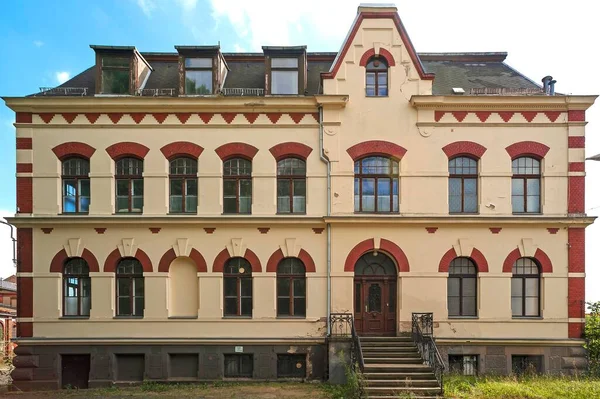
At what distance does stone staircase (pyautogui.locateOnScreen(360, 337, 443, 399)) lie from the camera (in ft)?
41.7

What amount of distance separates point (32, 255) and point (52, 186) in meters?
2.60

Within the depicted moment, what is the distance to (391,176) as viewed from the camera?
15.9m

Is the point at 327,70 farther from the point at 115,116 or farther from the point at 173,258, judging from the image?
the point at 173,258

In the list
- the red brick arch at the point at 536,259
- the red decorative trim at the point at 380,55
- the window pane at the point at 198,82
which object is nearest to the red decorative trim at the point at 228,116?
the window pane at the point at 198,82

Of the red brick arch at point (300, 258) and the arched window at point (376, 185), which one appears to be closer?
the red brick arch at point (300, 258)

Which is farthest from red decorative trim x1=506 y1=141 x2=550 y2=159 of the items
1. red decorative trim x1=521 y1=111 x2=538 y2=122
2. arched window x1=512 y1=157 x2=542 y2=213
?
red decorative trim x1=521 y1=111 x2=538 y2=122

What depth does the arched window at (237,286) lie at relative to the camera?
51.7 feet

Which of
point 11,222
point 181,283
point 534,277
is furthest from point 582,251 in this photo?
point 11,222

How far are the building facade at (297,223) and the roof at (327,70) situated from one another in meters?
1.19

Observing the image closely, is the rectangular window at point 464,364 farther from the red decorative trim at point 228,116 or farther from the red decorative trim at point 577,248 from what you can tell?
the red decorative trim at point 228,116

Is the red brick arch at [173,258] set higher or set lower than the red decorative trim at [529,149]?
lower

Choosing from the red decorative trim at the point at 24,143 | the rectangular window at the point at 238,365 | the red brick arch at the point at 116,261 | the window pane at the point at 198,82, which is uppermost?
the window pane at the point at 198,82

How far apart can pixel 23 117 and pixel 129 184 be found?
15.1 ft

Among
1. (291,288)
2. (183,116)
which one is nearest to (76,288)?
(183,116)
